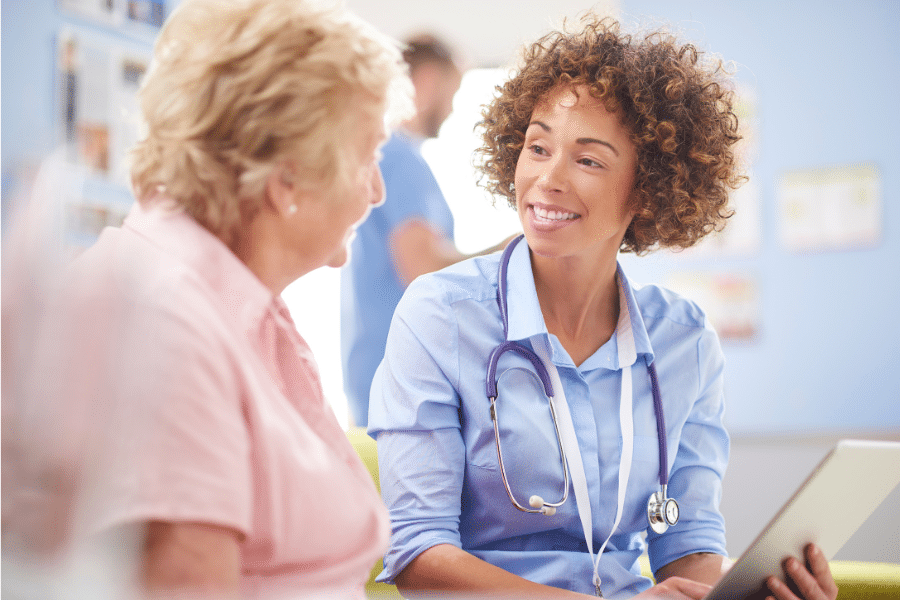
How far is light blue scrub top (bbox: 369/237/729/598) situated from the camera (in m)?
1.12

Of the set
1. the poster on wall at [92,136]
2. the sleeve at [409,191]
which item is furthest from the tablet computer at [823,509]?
the sleeve at [409,191]

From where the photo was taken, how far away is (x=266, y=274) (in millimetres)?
714

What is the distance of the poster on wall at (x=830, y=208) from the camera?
10.3 feet

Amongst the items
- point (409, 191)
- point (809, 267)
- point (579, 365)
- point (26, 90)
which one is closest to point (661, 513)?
point (579, 365)

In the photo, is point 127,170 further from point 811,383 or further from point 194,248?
point 811,383

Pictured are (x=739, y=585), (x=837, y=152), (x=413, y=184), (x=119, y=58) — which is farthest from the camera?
(x=837, y=152)

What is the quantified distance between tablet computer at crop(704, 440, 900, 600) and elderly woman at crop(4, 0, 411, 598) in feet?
1.39

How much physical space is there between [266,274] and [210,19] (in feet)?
0.73

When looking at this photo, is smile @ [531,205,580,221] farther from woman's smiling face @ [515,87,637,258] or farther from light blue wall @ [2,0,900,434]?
light blue wall @ [2,0,900,434]

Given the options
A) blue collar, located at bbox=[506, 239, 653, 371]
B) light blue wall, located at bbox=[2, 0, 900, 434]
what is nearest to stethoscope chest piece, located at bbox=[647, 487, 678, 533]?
blue collar, located at bbox=[506, 239, 653, 371]

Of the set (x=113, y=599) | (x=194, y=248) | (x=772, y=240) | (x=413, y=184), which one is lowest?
(x=772, y=240)

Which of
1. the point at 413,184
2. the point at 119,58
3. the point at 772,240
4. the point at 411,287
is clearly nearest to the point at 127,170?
the point at 119,58

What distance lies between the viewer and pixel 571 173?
1.29m

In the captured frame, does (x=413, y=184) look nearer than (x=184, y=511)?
No
